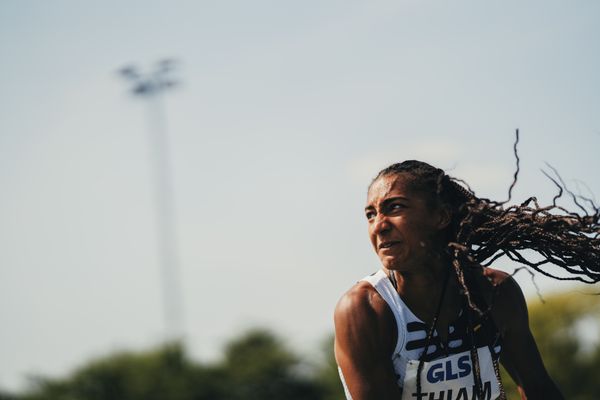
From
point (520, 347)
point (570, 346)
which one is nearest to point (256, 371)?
point (570, 346)

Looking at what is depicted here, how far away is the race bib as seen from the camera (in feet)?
14.4

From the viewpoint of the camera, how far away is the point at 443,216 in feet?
15.1

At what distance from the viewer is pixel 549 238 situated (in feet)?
15.1

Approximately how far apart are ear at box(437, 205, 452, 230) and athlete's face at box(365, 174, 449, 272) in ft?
0.25

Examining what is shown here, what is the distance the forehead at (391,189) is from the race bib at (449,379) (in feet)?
2.84

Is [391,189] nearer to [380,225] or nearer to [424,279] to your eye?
[380,225]

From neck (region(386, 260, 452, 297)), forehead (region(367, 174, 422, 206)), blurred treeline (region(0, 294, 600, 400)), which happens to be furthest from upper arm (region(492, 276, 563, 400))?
blurred treeline (region(0, 294, 600, 400))

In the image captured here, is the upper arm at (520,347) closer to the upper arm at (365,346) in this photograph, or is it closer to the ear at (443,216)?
the ear at (443,216)

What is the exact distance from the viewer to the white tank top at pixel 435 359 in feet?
14.4

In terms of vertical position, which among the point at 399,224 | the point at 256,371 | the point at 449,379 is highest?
the point at 256,371

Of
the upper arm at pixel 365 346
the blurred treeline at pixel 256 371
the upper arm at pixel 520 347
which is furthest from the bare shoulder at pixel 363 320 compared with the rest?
the blurred treeline at pixel 256 371

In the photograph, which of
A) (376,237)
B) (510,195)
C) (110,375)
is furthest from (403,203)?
(110,375)

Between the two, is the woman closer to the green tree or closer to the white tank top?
the white tank top

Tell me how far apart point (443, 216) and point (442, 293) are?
1.38 feet
